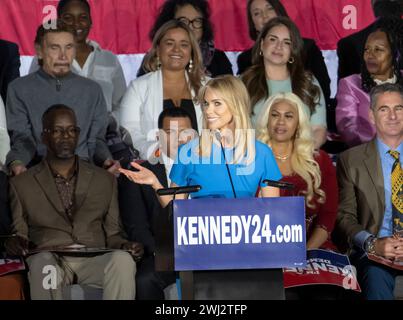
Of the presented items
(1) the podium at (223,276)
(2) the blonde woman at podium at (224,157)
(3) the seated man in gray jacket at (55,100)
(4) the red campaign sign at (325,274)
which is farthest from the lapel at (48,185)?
(1) the podium at (223,276)

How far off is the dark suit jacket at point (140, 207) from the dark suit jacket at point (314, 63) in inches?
45.7

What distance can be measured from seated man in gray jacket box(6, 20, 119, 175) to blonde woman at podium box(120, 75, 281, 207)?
1370 mm

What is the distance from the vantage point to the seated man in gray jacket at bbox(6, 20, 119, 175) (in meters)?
6.50

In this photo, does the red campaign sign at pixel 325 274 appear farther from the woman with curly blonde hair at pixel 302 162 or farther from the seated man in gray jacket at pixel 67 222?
the seated man in gray jacket at pixel 67 222

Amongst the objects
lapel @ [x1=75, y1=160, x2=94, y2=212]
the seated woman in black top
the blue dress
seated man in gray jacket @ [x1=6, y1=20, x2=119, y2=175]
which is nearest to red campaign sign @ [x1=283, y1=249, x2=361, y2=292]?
the blue dress

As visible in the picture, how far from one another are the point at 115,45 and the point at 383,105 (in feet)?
6.28

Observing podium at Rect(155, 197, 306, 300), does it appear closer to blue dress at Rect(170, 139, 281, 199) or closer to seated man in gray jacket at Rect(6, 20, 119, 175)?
blue dress at Rect(170, 139, 281, 199)

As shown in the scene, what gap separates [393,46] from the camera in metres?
6.94

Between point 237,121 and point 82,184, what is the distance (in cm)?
131

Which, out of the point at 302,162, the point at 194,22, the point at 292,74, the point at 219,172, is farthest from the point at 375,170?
the point at 194,22

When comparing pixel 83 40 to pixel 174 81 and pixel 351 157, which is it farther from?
pixel 351 157

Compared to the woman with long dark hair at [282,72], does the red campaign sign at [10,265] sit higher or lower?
lower

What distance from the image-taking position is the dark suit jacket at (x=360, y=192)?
6.17 m
